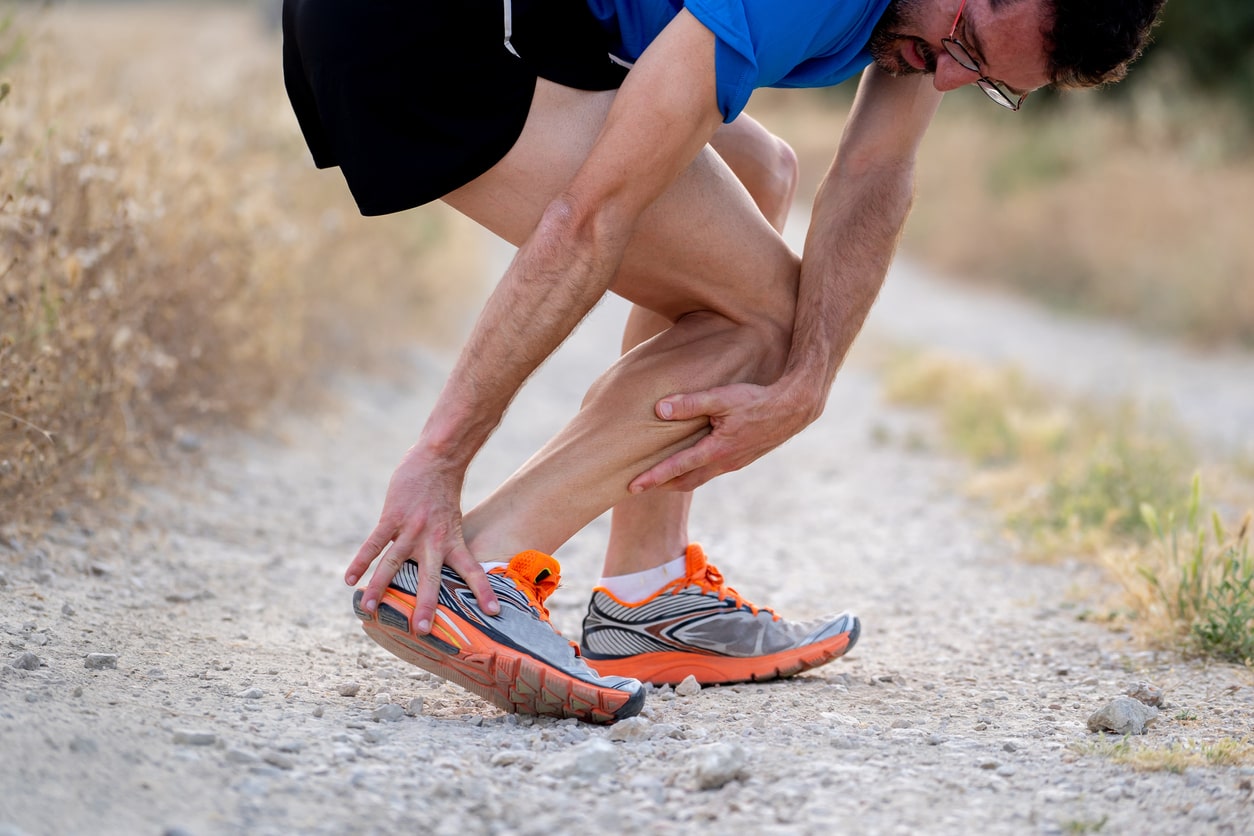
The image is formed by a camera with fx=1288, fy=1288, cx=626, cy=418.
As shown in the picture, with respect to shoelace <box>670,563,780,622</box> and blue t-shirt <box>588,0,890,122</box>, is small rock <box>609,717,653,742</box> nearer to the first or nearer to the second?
shoelace <box>670,563,780,622</box>

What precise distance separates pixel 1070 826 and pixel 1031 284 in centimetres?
950

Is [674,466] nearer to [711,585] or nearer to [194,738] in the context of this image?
[711,585]

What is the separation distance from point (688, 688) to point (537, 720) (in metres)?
0.39

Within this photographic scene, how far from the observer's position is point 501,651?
2.09 metres

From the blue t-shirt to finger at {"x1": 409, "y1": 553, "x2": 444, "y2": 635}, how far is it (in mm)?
868

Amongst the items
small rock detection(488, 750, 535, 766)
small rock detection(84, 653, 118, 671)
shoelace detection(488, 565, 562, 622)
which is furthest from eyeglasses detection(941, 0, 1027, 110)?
small rock detection(84, 653, 118, 671)

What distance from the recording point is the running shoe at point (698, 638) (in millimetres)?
2518

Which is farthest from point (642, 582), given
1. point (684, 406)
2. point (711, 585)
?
point (684, 406)

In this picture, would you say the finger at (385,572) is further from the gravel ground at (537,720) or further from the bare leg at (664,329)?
the bare leg at (664,329)

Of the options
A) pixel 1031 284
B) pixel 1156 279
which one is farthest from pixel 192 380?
pixel 1031 284

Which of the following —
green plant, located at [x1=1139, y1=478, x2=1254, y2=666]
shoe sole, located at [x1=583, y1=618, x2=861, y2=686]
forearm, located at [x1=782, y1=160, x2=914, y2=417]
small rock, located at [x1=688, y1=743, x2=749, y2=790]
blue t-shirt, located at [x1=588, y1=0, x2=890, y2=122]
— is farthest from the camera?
green plant, located at [x1=1139, y1=478, x2=1254, y2=666]

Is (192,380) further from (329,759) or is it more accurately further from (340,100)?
(329,759)

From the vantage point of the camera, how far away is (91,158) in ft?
10.8

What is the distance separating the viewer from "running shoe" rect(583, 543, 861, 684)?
8.26 feet
